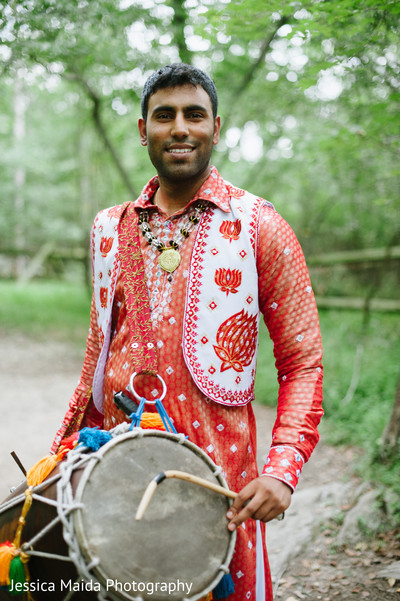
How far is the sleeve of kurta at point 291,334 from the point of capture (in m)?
1.54

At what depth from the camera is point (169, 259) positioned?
1.77 m

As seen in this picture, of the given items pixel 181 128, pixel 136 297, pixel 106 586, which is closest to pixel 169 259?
pixel 136 297

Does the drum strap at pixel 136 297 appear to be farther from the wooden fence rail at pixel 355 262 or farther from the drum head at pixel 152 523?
the wooden fence rail at pixel 355 262

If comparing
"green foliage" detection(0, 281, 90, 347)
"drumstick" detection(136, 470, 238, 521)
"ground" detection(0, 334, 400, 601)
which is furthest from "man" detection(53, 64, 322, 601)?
"green foliage" detection(0, 281, 90, 347)

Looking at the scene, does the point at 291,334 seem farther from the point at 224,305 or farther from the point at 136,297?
the point at 136,297

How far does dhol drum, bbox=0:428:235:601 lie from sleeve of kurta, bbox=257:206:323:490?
279mm

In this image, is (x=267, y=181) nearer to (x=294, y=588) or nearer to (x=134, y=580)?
(x=294, y=588)

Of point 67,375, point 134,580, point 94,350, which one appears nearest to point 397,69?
point 94,350

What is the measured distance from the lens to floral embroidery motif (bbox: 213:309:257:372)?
1656mm

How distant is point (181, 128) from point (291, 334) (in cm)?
78

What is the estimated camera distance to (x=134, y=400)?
171cm

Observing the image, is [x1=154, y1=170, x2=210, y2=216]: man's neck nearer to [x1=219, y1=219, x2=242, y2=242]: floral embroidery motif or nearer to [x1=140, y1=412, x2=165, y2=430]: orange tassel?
[x1=219, y1=219, x2=242, y2=242]: floral embroidery motif

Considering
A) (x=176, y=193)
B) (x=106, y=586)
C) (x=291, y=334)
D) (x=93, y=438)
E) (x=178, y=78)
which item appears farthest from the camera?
(x=176, y=193)

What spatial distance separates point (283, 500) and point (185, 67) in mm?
1422
